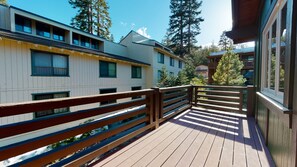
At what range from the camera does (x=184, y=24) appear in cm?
2623

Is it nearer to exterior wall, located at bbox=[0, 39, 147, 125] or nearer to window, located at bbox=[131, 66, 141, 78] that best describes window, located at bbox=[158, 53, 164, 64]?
window, located at bbox=[131, 66, 141, 78]

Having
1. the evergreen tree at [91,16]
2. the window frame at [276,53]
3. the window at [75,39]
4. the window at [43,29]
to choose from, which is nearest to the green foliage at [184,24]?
the evergreen tree at [91,16]

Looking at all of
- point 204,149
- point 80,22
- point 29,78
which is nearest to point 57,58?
point 29,78

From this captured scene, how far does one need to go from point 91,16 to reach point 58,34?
12.0 metres

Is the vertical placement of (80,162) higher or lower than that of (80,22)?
lower

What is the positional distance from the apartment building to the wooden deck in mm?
7054

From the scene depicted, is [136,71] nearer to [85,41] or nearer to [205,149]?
[85,41]

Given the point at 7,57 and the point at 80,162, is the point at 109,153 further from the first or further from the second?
the point at 7,57

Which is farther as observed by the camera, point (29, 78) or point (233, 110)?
point (29, 78)

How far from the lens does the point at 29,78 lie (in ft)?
23.2

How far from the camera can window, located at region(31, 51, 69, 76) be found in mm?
7360

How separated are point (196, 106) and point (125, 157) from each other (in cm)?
404

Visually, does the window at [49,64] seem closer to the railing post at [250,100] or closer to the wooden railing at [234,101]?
the wooden railing at [234,101]

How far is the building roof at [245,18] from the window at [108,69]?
8.64 m
